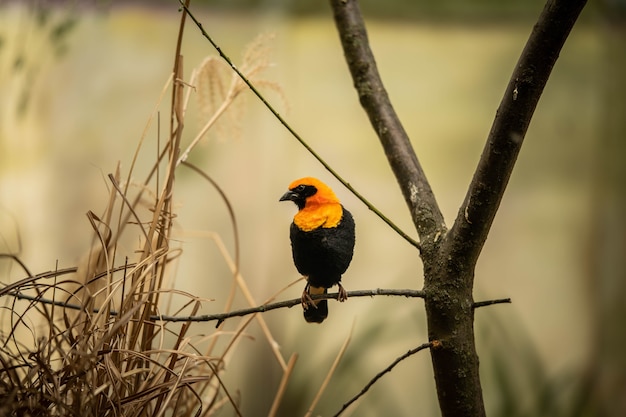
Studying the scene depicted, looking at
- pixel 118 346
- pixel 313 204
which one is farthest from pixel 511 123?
pixel 118 346

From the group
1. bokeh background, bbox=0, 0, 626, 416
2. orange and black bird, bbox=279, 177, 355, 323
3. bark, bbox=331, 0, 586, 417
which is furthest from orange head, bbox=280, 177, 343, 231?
bokeh background, bbox=0, 0, 626, 416

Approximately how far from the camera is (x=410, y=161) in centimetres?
75

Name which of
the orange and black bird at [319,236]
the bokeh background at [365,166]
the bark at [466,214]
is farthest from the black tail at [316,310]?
the bokeh background at [365,166]

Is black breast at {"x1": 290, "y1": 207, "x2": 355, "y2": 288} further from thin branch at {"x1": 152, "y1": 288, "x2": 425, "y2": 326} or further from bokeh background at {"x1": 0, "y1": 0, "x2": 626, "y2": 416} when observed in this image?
bokeh background at {"x1": 0, "y1": 0, "x2": 626, "y2": 416}

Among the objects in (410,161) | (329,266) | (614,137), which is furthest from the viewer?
(614,137)

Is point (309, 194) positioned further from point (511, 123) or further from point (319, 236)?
point (511, 123)

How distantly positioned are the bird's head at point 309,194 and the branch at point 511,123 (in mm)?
131

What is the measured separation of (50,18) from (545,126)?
3.80 ft

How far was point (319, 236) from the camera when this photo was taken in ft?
2.05

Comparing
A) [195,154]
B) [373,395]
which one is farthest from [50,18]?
[373,395]

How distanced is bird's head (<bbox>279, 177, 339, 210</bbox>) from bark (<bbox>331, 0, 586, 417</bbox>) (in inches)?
4.7

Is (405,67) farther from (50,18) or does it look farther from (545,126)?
(50,18)

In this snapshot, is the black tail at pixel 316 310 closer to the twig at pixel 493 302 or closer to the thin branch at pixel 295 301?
the thin branch at pixel 295 301

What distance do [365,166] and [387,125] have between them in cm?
62
